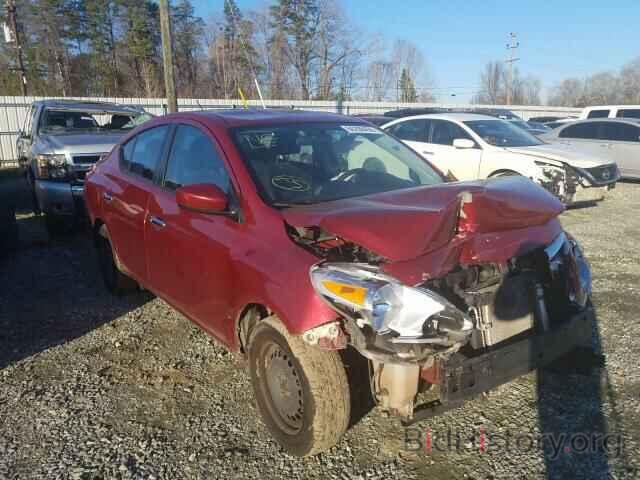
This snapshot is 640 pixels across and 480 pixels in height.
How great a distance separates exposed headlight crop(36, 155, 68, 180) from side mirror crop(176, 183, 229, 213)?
4.61 metres

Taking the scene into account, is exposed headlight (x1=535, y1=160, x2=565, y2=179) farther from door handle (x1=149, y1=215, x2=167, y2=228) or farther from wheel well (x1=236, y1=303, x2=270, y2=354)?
wheel well (x1=236, y1=303, x2=270, y2=354)

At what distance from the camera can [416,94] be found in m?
49.2

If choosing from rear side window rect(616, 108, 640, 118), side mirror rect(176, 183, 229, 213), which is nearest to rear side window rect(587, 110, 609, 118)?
rear side window rect(616, 108, 640, 118)

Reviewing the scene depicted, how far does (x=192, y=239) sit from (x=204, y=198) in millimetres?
469

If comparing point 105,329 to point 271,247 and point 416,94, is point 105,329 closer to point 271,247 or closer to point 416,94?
point 271,247

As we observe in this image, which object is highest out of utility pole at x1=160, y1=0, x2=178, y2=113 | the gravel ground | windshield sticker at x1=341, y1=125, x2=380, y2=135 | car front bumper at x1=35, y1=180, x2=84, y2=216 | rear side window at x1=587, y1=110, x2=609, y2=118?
utility pole at x1=160, y1=0, x2=178, y2=113

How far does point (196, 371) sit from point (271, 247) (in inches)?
55.2

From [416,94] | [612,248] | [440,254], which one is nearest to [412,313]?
[440,254]

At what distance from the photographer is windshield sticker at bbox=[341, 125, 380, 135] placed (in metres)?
3.75

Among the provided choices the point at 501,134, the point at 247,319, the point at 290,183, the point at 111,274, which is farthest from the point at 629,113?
the point at 247,319

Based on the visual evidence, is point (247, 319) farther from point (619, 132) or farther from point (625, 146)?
point (619, 132)

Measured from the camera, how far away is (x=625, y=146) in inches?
472

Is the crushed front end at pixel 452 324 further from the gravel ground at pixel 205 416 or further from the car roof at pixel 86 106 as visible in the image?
the car roof at pixel 86 106

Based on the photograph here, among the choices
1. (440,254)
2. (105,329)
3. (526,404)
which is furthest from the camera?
(105,329)
